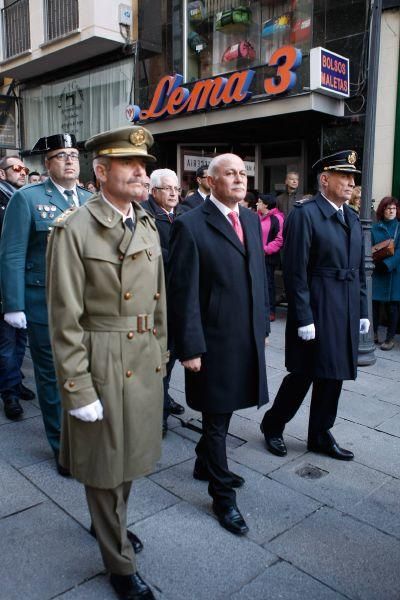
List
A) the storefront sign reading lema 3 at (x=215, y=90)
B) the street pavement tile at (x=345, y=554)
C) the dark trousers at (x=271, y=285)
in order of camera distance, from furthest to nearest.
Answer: the storefront sign reading lema 3 at (x=215, y=90), the dark trousers at (x=271, y=285), the street pavement tile at (x=345, y=554)

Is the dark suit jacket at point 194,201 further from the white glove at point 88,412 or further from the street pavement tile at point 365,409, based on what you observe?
the white glove at point 88,412

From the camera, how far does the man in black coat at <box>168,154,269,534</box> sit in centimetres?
306

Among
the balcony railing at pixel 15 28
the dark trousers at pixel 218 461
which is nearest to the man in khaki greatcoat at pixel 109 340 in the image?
the dark trousers at pixel 218 461

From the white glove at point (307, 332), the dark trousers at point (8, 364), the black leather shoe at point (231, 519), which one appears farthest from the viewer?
the dark trousers at point (8, 364)

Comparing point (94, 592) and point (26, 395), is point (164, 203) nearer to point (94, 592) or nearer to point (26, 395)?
point (26, 395)

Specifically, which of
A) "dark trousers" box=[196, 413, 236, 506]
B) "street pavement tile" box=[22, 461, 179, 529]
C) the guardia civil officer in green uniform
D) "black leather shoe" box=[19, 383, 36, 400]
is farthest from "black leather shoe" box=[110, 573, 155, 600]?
"black leather shoe" box=[19, 383, 36, 400]

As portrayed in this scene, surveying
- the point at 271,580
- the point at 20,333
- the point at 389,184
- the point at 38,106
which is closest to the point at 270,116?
the point at 389,184

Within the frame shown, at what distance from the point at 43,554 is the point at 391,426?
296 cm

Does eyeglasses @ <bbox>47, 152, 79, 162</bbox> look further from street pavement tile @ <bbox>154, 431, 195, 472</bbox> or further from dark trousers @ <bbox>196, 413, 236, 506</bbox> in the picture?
street pavement tile @ <bbox>154, 431, 195, 472</bbox>

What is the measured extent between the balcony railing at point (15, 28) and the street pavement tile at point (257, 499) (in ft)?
47.7

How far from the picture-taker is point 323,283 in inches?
149

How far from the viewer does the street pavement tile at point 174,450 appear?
390 cm

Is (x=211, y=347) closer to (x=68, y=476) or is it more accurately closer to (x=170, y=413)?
(x=68, y=476)

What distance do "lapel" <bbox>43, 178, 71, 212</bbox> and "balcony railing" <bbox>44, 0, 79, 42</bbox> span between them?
35.9 feet
